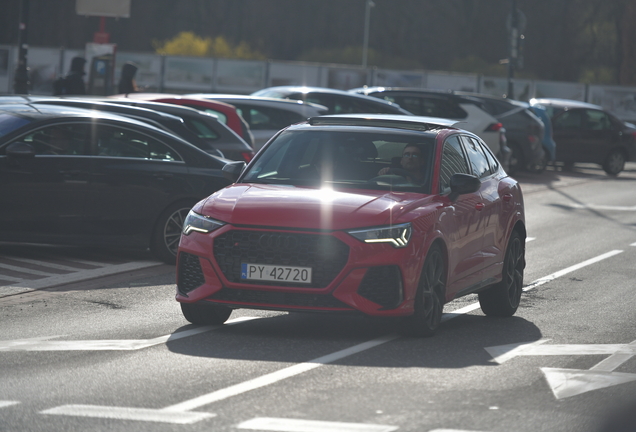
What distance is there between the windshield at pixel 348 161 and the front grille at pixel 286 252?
0.92m

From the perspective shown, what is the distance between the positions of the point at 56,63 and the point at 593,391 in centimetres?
3480

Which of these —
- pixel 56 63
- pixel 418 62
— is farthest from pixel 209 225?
pixel 418 62

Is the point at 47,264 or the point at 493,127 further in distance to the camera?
the point at 493,127

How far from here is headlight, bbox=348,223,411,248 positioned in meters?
7.51

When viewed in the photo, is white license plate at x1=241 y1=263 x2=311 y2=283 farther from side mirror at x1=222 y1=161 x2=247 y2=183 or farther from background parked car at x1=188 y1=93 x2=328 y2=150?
background parked car at x1=188 y1=93 x2=328 y2=150

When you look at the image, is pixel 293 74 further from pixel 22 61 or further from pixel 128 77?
pixel 128 77

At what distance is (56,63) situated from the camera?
39.2 m

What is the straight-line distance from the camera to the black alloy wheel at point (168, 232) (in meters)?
11.9

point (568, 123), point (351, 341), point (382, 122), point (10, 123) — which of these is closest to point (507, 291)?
point (382, 122)

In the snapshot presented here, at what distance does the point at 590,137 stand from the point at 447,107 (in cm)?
661

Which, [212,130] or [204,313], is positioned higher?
[212,130]

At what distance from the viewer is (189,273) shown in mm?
7867

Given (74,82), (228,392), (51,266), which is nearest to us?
(228,392)

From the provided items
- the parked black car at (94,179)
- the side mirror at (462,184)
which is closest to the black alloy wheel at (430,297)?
the side mirror at (462,184)
